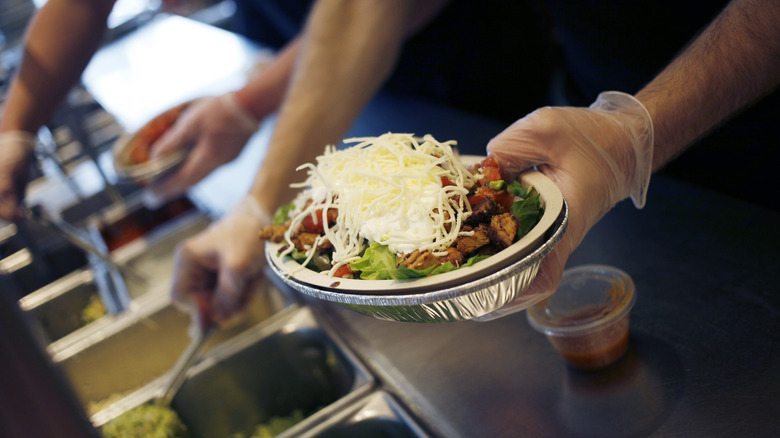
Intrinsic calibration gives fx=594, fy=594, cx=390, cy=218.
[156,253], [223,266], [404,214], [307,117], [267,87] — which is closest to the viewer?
[404,214]

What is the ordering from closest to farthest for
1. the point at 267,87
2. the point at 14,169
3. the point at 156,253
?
the point at 14,169 → the point at 156,253 → the point at 267,87

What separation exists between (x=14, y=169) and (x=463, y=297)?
1.98 m

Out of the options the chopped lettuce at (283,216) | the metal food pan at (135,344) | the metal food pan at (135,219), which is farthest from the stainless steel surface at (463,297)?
the metal food pan at (135,219)

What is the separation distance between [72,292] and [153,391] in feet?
3.42

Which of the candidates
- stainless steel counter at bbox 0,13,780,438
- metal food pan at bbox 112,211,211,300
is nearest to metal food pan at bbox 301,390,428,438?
stainless steel counter at bbox 0,13,780,438

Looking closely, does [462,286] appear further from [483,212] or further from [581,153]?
[581,153]

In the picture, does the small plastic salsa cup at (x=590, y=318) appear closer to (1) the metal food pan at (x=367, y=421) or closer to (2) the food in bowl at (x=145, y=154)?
(1) the metal food pan at (x=367, y=421)

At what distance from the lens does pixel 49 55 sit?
2402 mm

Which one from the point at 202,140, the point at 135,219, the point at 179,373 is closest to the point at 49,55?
the point at 202,140

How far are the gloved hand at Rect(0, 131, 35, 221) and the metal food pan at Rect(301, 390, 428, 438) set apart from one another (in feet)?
4.67

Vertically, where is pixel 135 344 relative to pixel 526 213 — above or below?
below

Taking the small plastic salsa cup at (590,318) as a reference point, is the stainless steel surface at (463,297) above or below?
above

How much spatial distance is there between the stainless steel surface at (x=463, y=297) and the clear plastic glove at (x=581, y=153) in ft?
0.49

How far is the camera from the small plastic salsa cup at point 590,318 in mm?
1096
